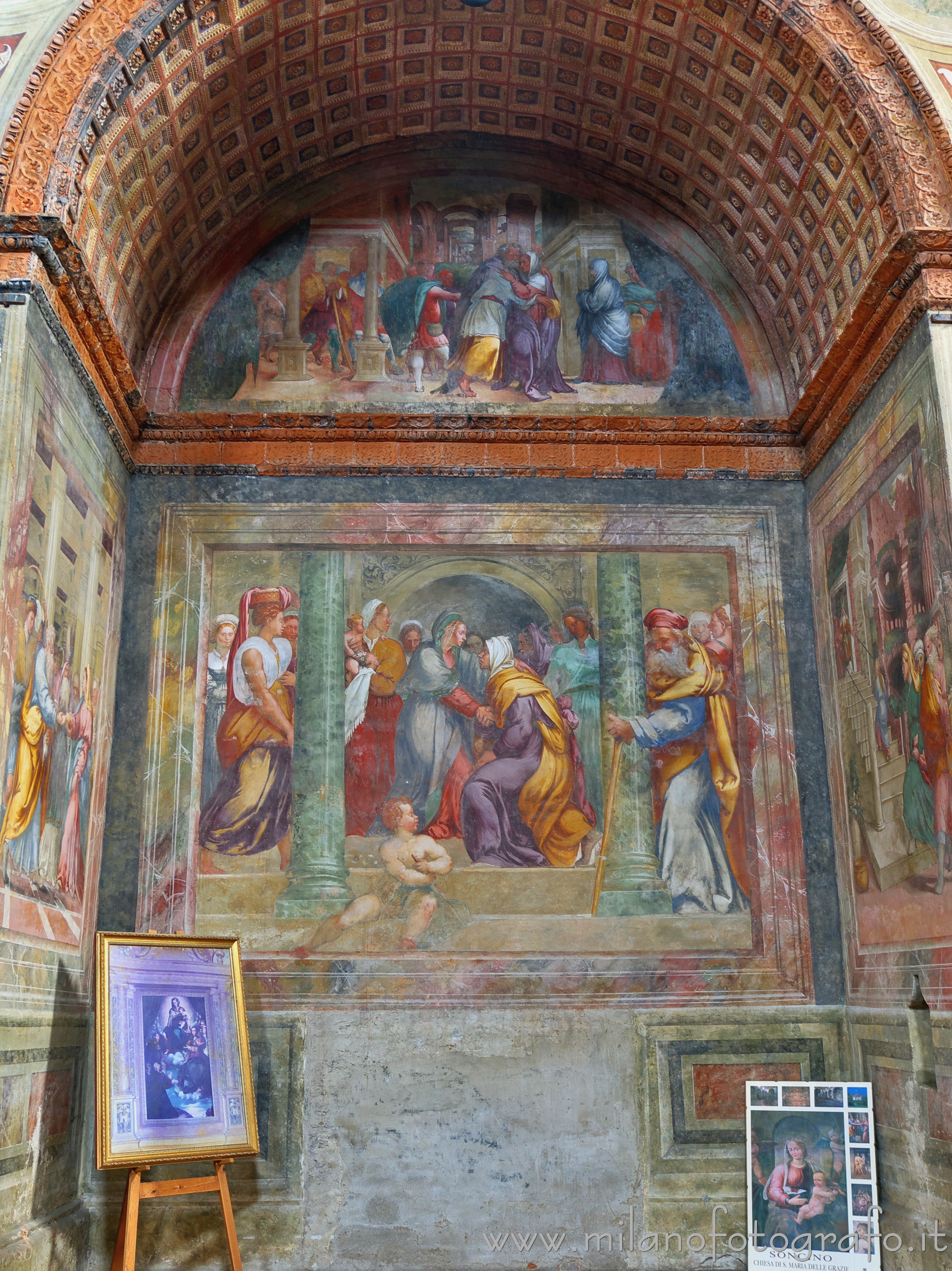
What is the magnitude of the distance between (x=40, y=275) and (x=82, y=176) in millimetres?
1034

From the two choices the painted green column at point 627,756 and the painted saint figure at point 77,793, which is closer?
the painted saint figure at point 77,793

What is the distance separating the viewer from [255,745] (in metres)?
9.93

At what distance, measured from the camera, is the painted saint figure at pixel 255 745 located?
9.71 meters

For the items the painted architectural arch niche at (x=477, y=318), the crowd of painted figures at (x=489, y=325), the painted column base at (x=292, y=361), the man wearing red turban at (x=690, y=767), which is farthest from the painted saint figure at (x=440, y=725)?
the painted column base at (x=292, y=361)

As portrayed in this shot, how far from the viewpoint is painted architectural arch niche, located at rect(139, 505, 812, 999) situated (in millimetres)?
9555

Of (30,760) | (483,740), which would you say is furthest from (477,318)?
(30,760)

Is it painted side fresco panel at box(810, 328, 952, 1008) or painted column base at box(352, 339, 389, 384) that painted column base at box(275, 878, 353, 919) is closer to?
painted side fresco panel at box(810, 328, 952, 1008)

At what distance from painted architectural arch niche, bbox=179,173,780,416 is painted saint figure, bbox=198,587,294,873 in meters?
1.99

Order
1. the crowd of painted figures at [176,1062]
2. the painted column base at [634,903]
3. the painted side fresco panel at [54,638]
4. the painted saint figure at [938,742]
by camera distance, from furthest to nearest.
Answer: the painted column base at [634,903] → the crowd of painted figures at [176,1062] → the painted saint figure at [938,742] → the painted side fresco panel at [54,638]

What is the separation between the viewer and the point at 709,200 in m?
11.1

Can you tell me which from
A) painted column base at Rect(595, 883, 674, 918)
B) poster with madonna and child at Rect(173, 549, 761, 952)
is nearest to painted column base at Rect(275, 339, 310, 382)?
poster with madonna and child at Rect(173, 549, 761, 952)

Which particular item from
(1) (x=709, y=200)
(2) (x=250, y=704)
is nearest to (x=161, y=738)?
(2) (x=250, y=704)

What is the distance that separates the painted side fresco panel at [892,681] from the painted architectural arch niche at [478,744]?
0.54 metres

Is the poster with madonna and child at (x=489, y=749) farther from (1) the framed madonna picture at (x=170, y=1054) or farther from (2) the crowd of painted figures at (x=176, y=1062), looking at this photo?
(2) the crowd of painted figures at (x=176, y=1062)
